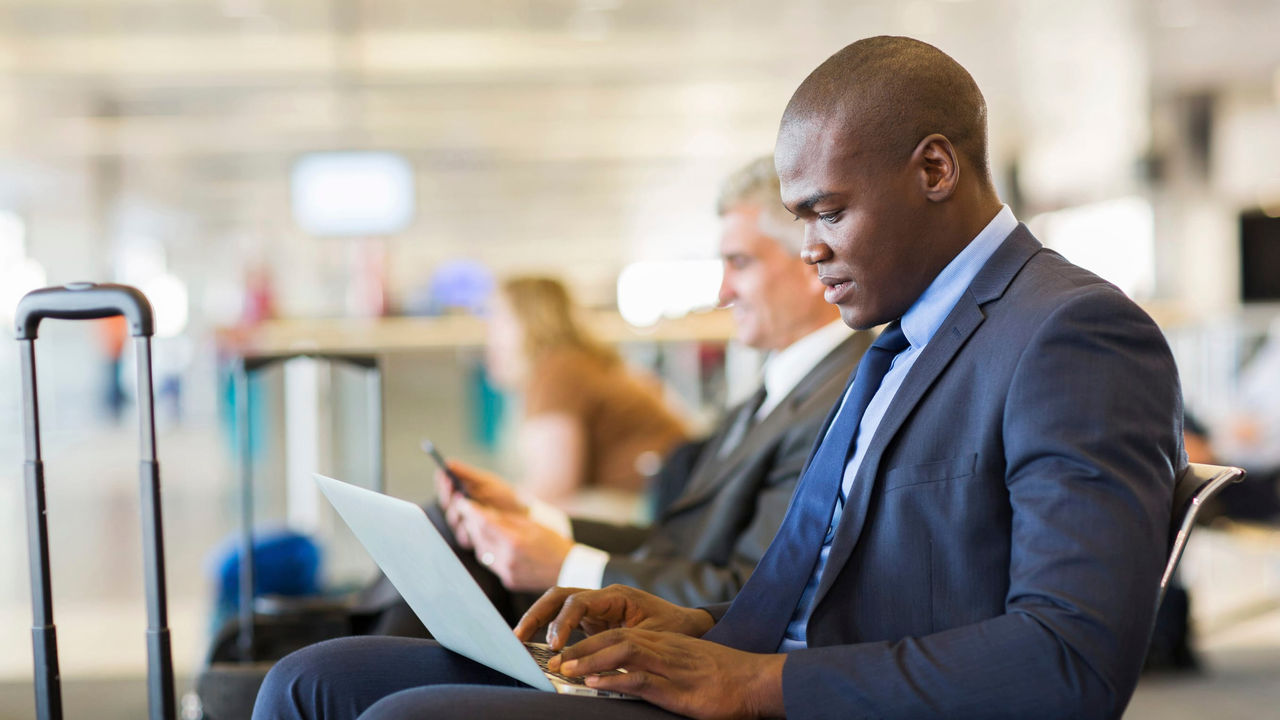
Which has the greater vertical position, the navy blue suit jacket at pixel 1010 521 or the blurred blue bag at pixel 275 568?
the navy blue suit jacket at pixel 1010 521

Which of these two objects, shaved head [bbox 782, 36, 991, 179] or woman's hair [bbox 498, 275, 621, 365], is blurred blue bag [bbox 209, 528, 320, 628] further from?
shaved head [bbox 782, 36, 991, 179]

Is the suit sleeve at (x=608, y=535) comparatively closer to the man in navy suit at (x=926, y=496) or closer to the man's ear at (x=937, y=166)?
the man in navy suit at (x=926, y=496)

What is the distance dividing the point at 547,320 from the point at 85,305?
232 centimetres

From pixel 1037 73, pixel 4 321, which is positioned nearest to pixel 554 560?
pixel 1037 73

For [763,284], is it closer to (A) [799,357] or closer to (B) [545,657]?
(A) [799,357]

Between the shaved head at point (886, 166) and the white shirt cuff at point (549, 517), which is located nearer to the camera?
the shaved head at point (886, 166)

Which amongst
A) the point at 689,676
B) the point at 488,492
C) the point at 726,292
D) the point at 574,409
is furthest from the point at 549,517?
the point at 574,409

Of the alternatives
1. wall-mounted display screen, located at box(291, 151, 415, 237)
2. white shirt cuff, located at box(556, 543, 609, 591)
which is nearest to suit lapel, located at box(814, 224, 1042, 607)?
white shirt cuff, located at box(556, 543, 609, 591)

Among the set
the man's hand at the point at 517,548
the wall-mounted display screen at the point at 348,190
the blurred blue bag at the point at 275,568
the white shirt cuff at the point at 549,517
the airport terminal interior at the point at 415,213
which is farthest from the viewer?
the wall-mounted display screen at the point at 348,190

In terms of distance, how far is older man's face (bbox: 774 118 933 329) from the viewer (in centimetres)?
109

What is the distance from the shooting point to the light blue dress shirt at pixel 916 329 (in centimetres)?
114

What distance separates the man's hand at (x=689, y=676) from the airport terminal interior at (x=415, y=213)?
2.80 feet

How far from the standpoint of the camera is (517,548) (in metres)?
1.70

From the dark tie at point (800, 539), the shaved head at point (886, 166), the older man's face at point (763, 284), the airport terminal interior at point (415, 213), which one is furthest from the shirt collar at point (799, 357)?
the shaved head at point (886, 166)
